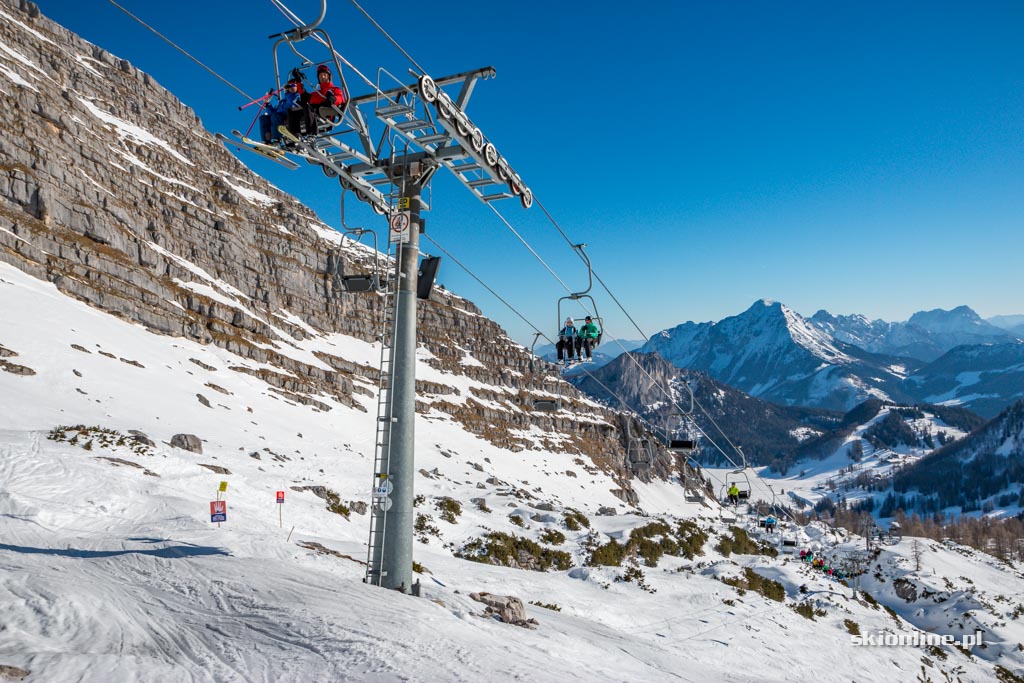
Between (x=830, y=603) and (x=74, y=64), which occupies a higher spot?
(x=74, y=64)

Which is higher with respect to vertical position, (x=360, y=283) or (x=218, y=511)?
(x=360, y=283)

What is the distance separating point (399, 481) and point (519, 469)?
106541 millimetres

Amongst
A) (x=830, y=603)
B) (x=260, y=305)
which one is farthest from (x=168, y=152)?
(x=830, y=603)

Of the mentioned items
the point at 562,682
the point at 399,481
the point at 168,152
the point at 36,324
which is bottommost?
the point at 562,682

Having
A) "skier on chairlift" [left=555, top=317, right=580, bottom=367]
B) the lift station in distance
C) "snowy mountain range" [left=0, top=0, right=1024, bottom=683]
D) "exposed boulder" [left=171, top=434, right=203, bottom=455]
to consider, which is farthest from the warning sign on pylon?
"exposed boulder" [left=171, top=434, right=203, bottom=455]

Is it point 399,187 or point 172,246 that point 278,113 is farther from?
point 172,246

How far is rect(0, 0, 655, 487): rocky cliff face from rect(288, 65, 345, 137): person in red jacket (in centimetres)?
6427

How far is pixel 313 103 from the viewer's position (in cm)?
1232

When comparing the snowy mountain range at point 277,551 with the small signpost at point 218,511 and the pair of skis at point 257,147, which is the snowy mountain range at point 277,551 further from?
the pair of skis at point 257,147

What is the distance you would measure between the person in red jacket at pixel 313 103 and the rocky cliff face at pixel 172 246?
64.3 meters

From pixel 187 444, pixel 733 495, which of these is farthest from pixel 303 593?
pixel 733 495

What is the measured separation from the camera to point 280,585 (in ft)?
39.2

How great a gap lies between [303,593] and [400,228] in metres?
8.68

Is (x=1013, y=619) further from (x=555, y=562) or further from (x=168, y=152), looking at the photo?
(x=168, y=152)
